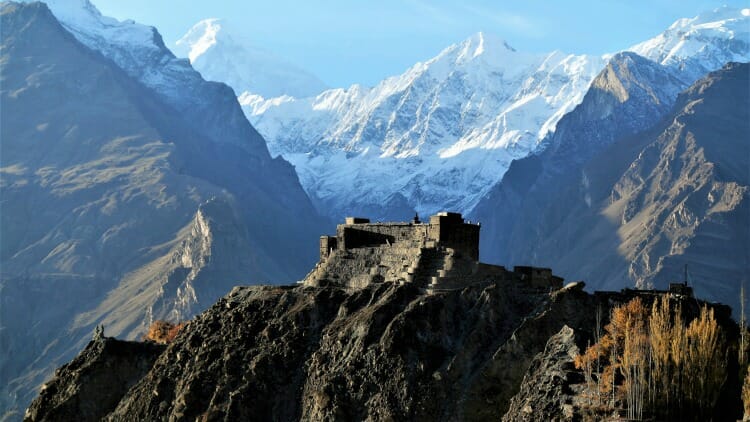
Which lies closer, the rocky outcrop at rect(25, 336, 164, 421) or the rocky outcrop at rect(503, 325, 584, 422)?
the rocky outcrop at rect(503, 325, 584, 422)

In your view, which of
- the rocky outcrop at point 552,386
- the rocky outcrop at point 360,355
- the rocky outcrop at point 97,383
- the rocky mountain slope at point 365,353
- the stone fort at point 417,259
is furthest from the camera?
the rocky outcrop at point 97,383

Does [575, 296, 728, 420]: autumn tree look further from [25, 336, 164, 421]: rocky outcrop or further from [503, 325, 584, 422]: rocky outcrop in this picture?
[25, 336, 164, 421]: rocky outcrop

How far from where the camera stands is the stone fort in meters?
123

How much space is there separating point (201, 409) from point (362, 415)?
20.3 meters

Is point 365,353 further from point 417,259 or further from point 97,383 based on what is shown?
point 97,383

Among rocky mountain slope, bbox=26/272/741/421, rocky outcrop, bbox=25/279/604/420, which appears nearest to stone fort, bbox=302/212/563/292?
rocky mountain slope, bbox=26/272/741/421

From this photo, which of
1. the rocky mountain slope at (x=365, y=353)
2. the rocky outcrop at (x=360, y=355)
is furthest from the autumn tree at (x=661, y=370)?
the rocky outcrop at (x=360, y=355)

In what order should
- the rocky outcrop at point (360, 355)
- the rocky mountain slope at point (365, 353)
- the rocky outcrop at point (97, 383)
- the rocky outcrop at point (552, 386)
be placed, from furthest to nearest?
the rocky outcrop at point (97, 383) < the rocky outcrop at point (360, 355) < the rocky mountain slope at point (365, 353) < the rocky outcrop at point (552, 386)

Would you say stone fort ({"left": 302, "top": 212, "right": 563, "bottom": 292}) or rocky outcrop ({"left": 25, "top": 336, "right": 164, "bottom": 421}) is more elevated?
stone fort ({"left": 302, "top": 212, "right": 563, "bottom": 292})

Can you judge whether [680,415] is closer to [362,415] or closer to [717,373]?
[717,373]

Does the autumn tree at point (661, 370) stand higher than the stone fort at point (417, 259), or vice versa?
the stone fort at point (417, 259)

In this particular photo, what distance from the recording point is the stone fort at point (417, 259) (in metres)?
123

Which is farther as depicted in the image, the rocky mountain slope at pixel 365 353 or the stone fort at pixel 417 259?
the stone fort at pixel 417 259

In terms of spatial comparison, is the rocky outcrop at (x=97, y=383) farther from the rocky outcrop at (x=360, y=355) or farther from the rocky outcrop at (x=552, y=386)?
the rocky outcrop at (x=552, y=386)
